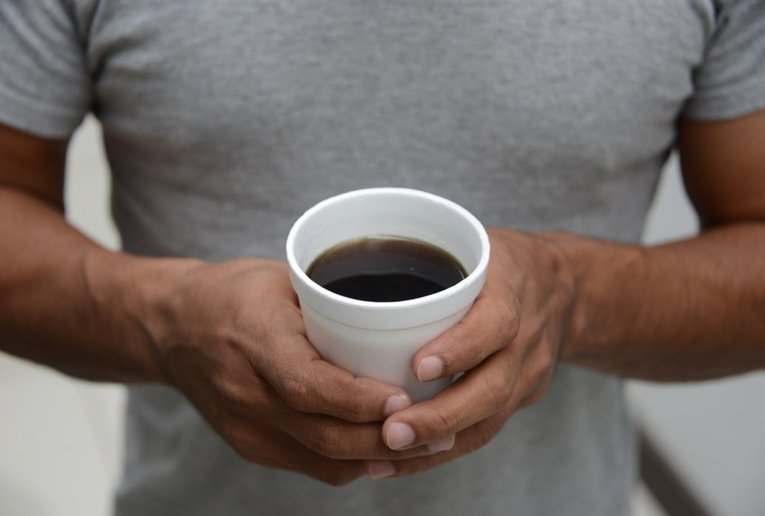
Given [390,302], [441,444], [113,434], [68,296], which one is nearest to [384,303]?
[390,302]

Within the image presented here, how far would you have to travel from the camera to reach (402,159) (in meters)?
0.78

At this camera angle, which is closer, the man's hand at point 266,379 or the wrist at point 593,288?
the man's hand at point 266,379

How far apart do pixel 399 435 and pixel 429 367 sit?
2.1 inches

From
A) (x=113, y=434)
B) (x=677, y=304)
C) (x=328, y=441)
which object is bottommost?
(x=113, y=434)

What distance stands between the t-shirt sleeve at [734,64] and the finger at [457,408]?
395mm

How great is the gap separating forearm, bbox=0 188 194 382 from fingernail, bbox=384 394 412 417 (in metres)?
0.31

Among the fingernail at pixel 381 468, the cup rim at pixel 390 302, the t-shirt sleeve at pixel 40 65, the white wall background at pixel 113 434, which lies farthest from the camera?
the white wall background at pixel 113 434

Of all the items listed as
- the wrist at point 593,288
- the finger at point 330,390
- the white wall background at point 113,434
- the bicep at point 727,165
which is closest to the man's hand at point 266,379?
the finger at point 330,390

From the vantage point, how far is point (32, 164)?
819 mm

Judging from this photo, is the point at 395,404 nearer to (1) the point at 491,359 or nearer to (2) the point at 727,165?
(1) the point at 491,359

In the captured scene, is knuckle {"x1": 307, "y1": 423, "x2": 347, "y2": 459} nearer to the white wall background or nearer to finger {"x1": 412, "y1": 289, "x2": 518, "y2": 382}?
finger {"x1": 412, "y1": 289, "x2": 518, "y2": 382}

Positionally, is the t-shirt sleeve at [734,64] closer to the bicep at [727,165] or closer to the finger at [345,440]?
the bicep at [727,165]

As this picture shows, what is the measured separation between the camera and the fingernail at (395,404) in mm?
543

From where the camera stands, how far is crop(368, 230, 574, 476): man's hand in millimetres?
535
